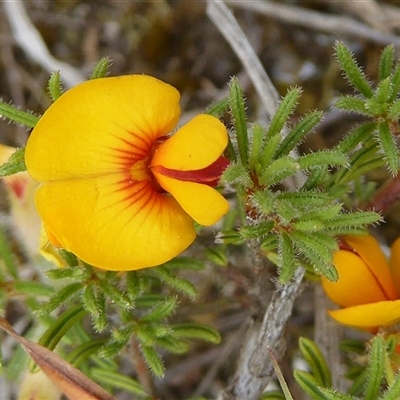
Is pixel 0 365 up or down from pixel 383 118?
up

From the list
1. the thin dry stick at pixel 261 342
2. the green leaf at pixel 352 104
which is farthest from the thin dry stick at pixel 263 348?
the green leaf at pixel 352 104

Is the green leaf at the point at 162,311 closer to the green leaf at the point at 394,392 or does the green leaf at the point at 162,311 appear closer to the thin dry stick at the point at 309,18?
the green leaf at the point at 394,392

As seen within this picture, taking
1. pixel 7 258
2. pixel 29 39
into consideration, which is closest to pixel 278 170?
pixel 7 258

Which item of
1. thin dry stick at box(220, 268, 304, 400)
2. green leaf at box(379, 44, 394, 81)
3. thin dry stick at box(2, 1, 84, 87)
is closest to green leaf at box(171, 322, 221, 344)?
thin dry stick at box(220, 268, 304, 400)

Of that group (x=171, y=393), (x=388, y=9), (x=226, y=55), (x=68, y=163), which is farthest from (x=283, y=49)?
(x=68, y=163)

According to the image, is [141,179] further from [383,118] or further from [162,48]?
[162,48]
